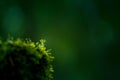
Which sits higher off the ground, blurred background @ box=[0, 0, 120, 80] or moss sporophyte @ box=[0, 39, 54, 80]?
blurred background @ box=[0, 0, 120, 80]

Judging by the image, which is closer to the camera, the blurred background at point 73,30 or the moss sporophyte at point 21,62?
the moss sporophyte at point 21,62

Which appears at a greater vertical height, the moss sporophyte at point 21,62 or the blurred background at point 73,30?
the blurred background at point 73,30

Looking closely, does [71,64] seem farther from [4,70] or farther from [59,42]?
[4,70]

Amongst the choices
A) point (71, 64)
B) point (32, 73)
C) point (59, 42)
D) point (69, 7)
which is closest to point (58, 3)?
point (69, 7)

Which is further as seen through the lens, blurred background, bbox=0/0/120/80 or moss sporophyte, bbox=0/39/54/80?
blurred background, bbox=0/0/120/80
